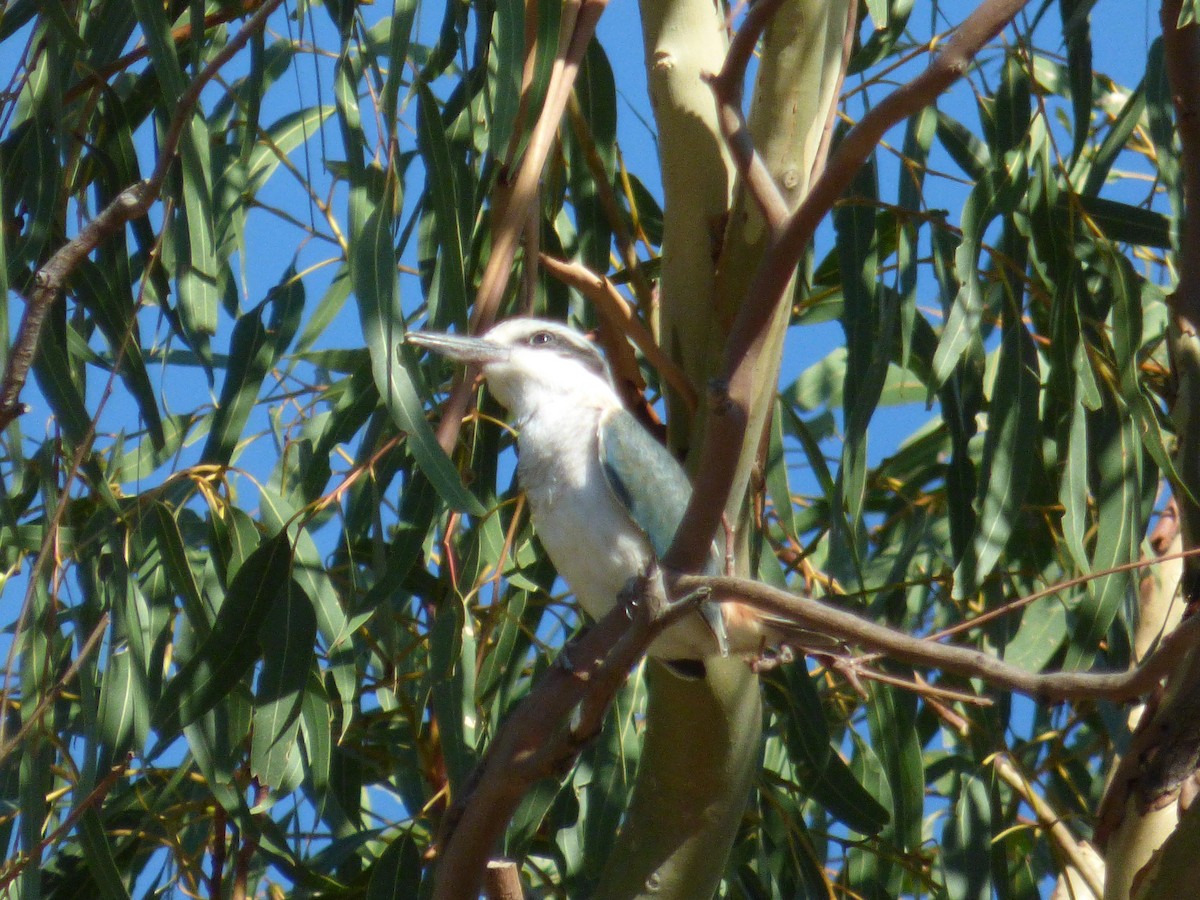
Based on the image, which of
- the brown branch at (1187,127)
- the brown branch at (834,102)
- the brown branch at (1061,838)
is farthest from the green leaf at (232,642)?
the brown branch at (1187,127)

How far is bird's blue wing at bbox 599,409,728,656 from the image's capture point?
239cm

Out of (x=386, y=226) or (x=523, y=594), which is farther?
(x=523, y=594)

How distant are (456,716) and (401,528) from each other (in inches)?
12.0

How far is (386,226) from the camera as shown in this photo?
6.06 feet

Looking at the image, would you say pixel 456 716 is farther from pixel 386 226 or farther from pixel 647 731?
pixel 386 226

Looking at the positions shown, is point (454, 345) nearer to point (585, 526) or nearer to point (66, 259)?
point (585, 526)

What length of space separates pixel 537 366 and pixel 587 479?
288mm

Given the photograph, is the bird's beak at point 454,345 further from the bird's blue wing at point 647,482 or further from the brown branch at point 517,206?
the bird's blue wing at point 647,482

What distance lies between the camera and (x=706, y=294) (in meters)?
2.21

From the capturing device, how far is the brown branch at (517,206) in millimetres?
1994

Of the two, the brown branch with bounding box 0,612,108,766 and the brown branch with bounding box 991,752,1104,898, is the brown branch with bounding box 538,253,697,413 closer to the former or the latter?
the brown branch with bounding box 0,612,108,766

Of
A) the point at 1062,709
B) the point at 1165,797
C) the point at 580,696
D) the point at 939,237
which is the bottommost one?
the point at 1165,797

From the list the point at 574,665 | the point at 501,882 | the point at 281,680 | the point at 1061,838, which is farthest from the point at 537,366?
the point at 1061,838

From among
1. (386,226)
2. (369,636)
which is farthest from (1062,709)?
(386,226)
